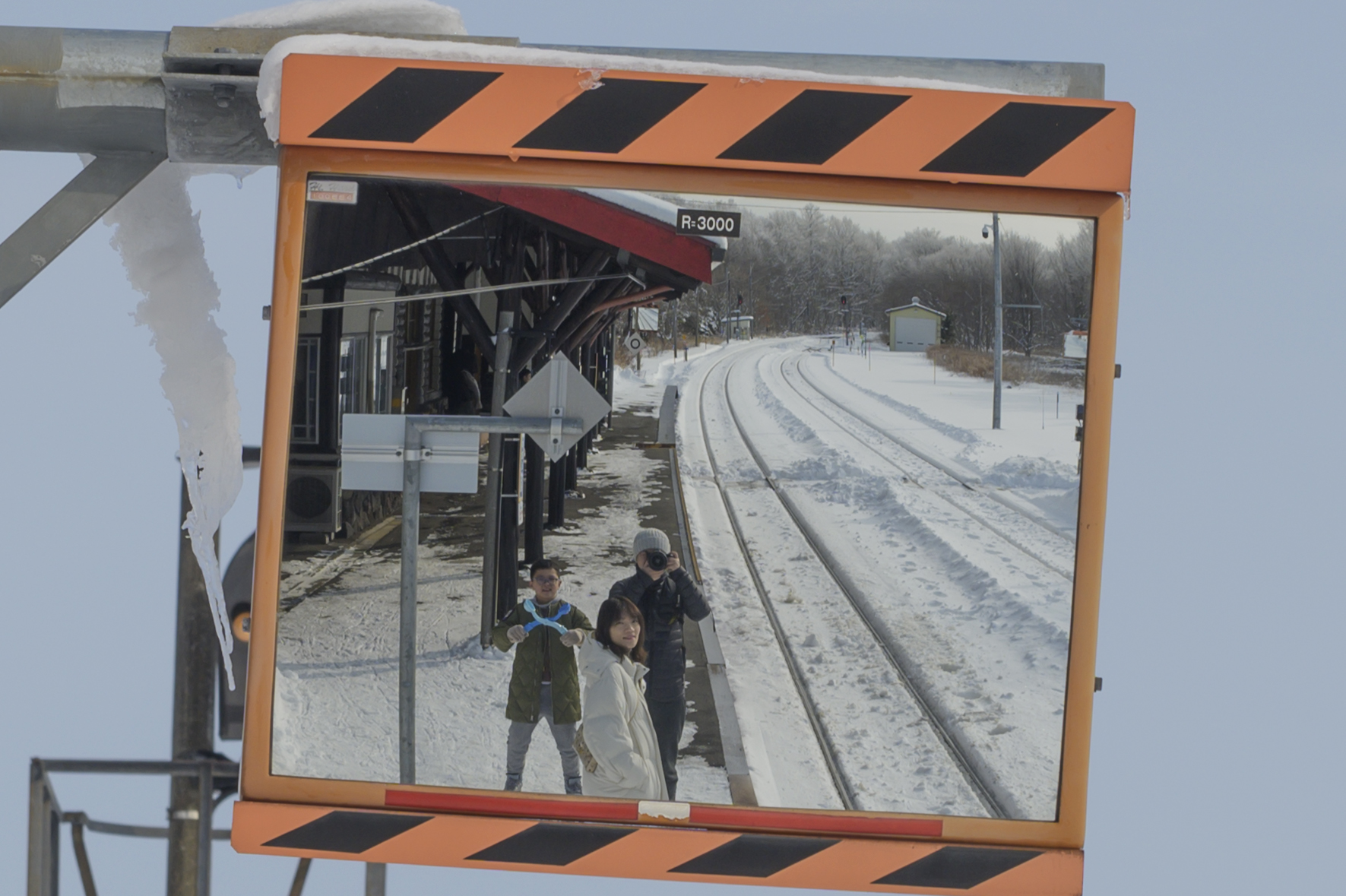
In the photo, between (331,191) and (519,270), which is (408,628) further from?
(331,191)

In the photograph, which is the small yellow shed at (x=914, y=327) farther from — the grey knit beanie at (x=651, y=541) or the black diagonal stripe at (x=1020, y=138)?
the grey knit beanie at (x=651, y=541)

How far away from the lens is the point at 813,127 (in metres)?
2.66

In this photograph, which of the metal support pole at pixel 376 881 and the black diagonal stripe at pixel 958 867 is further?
the metal support pole at pixel 376 881

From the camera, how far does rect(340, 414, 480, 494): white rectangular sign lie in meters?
2.74

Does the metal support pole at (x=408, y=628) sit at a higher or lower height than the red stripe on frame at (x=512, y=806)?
higher

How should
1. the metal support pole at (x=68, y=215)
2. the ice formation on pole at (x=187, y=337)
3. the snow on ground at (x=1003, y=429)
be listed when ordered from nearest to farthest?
the snow on ground at (x=1003, y=429) → the metal support pole at (x=68, y=215) → the ice formation on pole at (x=187, y=337)

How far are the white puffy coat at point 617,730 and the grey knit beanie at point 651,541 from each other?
28cm

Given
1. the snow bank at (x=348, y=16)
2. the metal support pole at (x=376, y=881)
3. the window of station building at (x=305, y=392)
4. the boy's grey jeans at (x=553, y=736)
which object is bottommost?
the metal support pole at (x=376, y=881)

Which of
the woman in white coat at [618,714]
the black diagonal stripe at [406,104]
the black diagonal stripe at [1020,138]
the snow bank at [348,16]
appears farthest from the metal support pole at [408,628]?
the black diagonal stripe at [1020,138]

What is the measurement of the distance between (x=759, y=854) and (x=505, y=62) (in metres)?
2.11

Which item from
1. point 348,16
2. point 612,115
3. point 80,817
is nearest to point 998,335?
point 612,115

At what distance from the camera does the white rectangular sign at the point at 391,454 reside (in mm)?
2742

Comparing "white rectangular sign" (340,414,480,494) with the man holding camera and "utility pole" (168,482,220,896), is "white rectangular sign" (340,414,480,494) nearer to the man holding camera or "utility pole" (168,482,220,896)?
the man holding camera

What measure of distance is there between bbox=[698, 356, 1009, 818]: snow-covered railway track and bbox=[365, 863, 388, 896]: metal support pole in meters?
1.68
